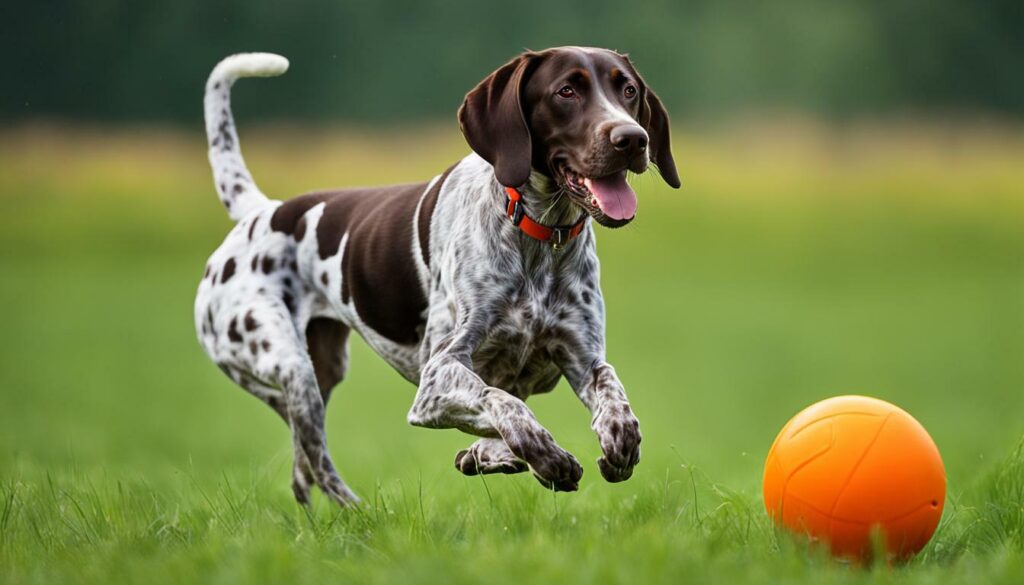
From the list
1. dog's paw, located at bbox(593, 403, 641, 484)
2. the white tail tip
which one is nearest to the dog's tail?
the white tail tip

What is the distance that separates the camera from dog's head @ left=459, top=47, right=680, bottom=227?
421cm

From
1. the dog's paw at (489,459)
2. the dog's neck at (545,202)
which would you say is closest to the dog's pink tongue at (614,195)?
the dog's neck at (545,202)

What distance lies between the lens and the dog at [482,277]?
4.26 meters

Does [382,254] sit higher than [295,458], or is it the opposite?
[382,254]

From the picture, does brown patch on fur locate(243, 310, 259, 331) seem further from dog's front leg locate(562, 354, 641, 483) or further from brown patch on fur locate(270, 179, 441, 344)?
dog's front leg locate(562, 354, 641, 483)

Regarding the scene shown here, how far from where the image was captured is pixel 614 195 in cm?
425

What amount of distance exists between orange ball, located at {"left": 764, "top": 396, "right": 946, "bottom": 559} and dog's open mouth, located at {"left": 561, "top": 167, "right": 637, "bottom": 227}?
83 cm

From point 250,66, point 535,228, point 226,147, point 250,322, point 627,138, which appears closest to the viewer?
point 627,138

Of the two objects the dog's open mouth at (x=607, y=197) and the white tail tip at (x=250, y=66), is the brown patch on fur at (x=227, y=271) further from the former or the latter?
the dog's open mouth at (x=607, y=197)

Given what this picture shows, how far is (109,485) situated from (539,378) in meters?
1.61

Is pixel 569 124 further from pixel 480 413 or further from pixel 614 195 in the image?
pixel 480 413

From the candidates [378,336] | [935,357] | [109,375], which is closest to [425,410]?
[378,336]

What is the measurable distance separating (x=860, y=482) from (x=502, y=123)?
5.10 feet

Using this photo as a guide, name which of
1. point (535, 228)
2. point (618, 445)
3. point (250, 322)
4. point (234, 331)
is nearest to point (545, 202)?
point (535, 228)
